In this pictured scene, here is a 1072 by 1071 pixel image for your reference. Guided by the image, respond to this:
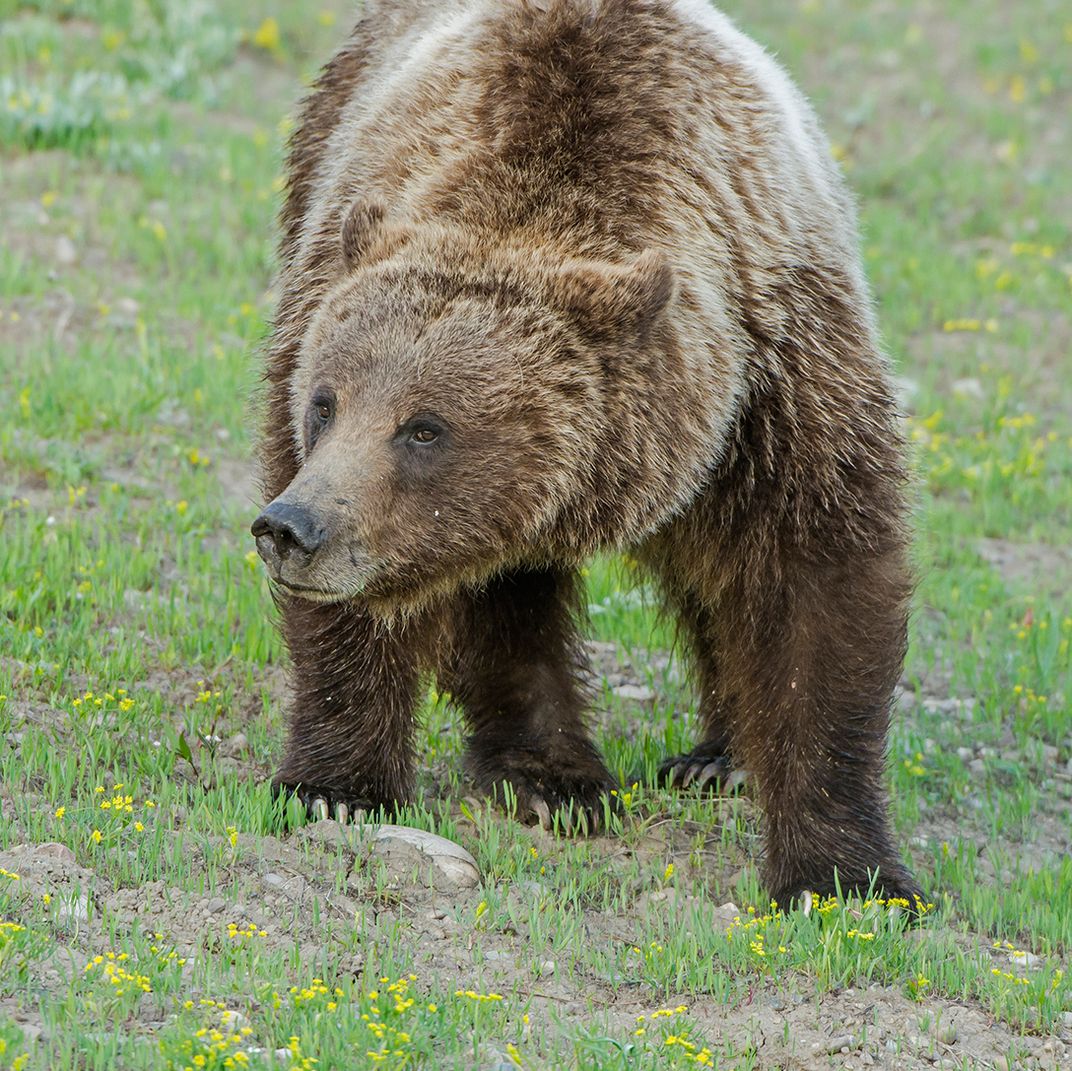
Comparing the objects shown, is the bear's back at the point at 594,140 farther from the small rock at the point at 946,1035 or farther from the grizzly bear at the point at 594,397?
the small rock at the point at 946,1035

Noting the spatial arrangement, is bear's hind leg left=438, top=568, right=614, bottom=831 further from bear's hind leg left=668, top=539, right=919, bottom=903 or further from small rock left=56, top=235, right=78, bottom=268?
small rock left=56, top=235, right=78, bottom=268

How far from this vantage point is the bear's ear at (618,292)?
178 inches

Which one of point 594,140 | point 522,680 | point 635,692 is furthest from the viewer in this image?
point 635,692

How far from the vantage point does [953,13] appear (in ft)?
49.7

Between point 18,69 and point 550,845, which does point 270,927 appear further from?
point 18,69

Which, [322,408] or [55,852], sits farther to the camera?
[322,408]

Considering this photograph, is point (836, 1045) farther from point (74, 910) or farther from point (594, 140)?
point (594, 140)

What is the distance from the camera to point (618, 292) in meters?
4.52

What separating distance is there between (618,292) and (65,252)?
526cm

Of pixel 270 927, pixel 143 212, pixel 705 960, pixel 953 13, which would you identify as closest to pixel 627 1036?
pixel 705 960

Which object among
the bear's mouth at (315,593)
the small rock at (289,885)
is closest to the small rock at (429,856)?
the small rock at (289,885)

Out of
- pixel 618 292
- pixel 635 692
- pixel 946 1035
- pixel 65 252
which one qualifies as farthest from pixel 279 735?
pixel 65 252

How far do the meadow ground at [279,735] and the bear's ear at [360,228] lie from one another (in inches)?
60.0

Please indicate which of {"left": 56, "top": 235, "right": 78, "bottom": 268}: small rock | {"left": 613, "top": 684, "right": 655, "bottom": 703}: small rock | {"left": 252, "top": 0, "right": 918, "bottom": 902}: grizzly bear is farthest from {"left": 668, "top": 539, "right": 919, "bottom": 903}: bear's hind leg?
{"left": 56, "top": 235, "right": 78, "bottom": 268}: small rock
